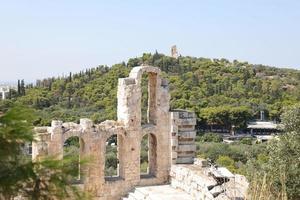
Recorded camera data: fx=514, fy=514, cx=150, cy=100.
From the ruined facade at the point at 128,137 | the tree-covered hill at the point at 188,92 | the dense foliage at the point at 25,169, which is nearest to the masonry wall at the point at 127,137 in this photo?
the ruined facade at the point at 128,137

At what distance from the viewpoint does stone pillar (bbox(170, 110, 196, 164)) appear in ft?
59.6

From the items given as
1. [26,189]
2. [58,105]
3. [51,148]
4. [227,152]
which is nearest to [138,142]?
[51,148]

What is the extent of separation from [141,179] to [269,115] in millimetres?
40781

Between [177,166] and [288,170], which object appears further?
[177,166]

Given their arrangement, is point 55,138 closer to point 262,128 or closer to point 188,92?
point 188,92

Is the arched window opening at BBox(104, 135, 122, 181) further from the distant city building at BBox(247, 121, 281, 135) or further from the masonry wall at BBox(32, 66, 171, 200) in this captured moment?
the distant city building at BBox(247, 121, 281, 135)

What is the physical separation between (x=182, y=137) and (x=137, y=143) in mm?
1751

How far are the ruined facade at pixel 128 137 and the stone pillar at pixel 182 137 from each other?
0.04m

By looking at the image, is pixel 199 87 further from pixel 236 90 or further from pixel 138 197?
pixel 138 197

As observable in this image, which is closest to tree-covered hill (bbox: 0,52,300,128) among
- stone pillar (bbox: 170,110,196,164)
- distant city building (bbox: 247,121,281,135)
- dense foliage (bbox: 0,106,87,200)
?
distant city building (bbox: 247,121,281,135)

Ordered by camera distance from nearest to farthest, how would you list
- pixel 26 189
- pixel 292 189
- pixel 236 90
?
pixel 26 189
pixel 292 189
pixel 236 90

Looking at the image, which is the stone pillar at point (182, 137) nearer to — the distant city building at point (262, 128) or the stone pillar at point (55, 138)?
the stone pillar at point (55, 138)

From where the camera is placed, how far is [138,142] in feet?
57.6

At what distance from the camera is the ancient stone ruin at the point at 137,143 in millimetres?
16234
